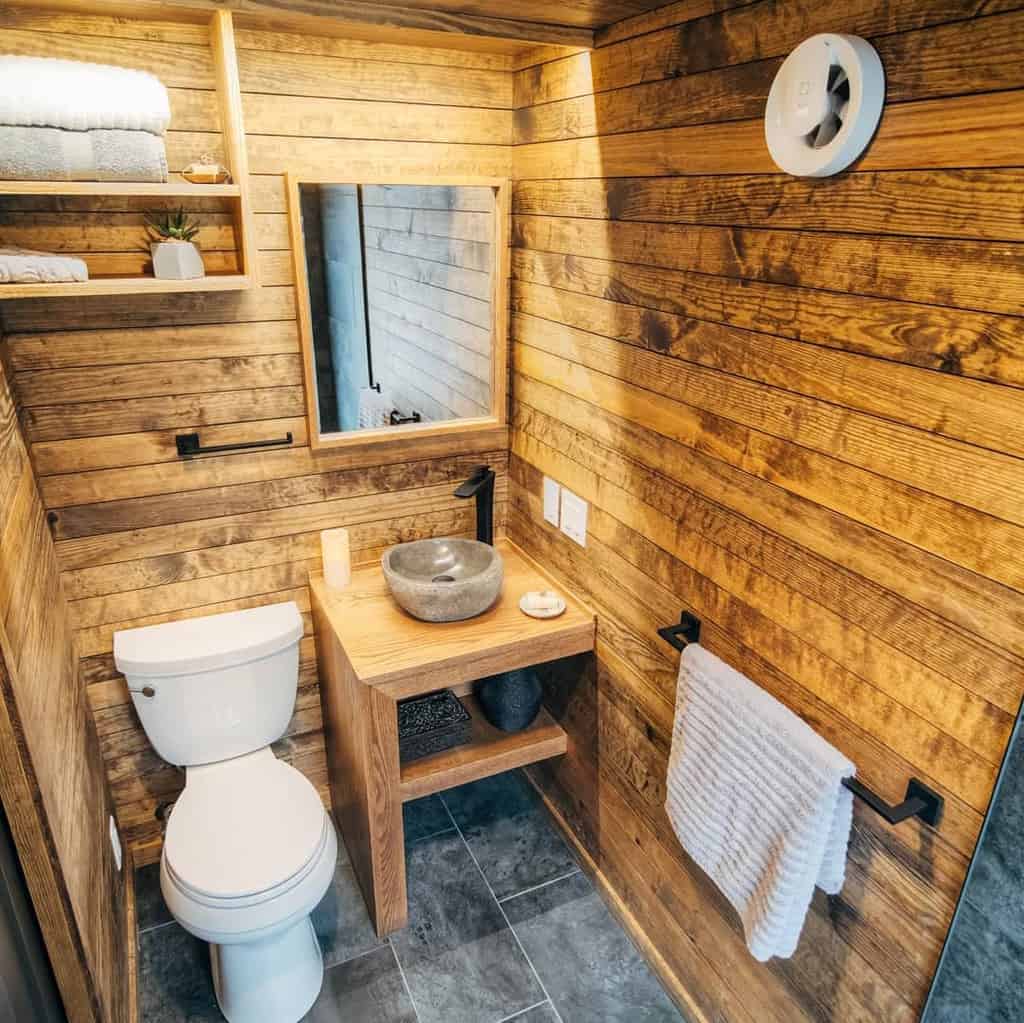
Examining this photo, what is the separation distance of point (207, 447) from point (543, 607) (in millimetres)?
959

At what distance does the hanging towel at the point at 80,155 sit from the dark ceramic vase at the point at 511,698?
1.47 meters

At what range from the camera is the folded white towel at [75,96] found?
140cm

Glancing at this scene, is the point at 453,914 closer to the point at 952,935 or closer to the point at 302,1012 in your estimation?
the point at 302,1012

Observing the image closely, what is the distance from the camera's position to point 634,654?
1.88 meters

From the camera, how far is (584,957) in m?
2.05

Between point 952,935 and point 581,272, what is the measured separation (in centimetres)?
145

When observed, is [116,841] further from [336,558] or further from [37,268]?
[37,268]

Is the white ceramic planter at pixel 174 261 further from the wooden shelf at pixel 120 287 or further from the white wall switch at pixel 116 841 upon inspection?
the white wall switch at pixel 116 841

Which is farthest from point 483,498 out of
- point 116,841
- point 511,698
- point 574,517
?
point 116,841

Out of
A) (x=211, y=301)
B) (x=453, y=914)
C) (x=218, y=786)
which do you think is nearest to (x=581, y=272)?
(x=211, y=301)

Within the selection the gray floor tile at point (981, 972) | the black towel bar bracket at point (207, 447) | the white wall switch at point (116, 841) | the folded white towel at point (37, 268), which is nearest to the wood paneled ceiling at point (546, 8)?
the folded white towel at point (37, 268)

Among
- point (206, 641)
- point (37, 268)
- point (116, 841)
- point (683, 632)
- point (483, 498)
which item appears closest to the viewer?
point (37, 268)

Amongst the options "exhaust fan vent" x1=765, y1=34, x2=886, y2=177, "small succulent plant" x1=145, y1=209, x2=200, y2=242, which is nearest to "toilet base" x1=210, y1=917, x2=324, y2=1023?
"small succulent plant" x1=145, y1=209, x2=200, y2=242

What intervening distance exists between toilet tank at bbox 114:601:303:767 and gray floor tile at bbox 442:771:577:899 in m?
0.71
